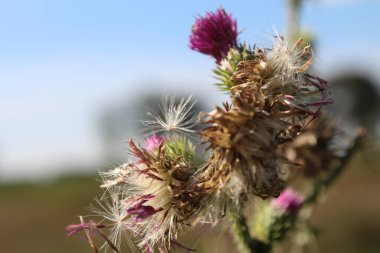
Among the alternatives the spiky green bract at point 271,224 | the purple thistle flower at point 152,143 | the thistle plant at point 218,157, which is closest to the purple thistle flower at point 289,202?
the spiky green bract at point 271,224

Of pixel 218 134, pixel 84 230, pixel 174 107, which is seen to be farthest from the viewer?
pixel 174 107

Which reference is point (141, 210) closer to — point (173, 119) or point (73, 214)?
point (173, 119)

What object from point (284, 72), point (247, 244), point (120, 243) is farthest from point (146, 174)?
point (247, 244)

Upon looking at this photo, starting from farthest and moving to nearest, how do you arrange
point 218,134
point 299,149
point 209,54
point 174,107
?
point 299,149 < point 209,54 < point 174,107 < point 218,134

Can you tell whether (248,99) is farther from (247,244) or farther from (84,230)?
(247,244)

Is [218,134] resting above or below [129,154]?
above

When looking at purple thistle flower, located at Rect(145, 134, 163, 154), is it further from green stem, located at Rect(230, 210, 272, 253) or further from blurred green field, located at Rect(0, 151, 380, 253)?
blurred green field, located at Rect(0, 151, 380, 253)
